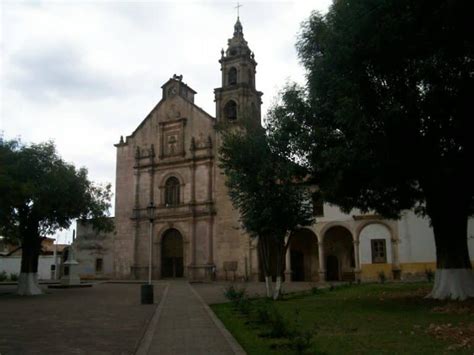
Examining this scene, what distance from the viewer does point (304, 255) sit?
39062mm

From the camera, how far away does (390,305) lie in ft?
49.6

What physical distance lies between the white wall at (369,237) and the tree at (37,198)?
57.9ft

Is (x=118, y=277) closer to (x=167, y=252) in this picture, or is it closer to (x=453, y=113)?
(x=167, y=252)

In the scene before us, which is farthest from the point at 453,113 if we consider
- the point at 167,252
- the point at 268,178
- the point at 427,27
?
the point at 167,252

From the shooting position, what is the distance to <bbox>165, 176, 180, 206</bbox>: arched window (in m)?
42.2

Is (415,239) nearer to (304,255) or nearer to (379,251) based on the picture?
(379,251)

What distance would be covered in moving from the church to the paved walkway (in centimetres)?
2160

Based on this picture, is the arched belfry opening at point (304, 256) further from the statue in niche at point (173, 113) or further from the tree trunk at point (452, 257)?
the tree trunk at point (452, 257)

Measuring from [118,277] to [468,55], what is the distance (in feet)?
118

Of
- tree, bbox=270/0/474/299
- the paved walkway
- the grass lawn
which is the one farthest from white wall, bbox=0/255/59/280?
tree, bbox=270/0/474/299

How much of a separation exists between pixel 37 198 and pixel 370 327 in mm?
17457

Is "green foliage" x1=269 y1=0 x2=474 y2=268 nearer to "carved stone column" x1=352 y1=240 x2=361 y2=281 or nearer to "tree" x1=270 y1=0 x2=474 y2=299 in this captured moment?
"tree" x1=270 y1=0 x2=474 y2=299

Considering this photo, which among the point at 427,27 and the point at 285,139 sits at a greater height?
the point at 427,27

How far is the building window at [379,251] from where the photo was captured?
111 feet
